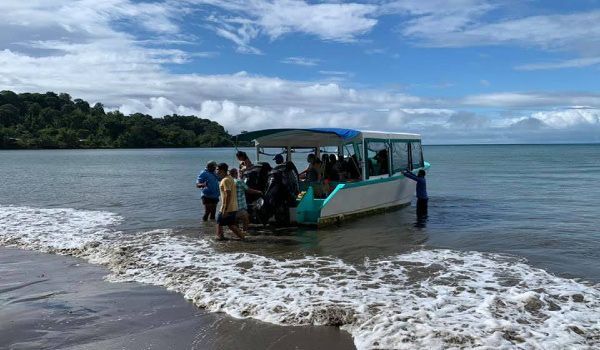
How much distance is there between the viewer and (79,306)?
6.64 m

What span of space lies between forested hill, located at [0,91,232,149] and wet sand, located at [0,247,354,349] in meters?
121

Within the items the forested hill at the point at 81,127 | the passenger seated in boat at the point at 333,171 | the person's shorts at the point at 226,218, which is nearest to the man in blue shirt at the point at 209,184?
the person's shorts at the point at 226,218

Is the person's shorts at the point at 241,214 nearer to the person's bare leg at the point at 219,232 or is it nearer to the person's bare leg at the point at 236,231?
the person's bare leg at the point at 236,231

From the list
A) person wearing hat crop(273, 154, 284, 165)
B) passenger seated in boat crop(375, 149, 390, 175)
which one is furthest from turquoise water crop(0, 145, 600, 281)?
person wearing hat crop(273, 154, 284, 165)

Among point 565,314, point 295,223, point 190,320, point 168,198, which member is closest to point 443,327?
point 565,314

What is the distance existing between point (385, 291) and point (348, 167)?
7.53 meters

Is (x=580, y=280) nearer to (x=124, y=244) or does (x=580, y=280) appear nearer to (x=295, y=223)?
(x=295, y=223)

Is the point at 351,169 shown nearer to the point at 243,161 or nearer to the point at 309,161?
the point at 309,161

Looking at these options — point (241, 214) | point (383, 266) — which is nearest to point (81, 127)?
point (241, 214)

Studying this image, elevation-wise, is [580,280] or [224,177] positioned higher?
[224,177]

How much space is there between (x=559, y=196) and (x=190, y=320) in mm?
19119

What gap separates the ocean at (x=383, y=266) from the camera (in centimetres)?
602

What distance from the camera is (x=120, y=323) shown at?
600cm

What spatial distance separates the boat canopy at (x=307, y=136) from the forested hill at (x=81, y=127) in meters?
116
